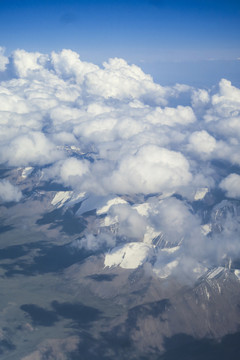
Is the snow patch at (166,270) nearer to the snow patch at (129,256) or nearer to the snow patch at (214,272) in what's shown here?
the snow patch at (129,256)

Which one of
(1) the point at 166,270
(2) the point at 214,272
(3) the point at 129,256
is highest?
(2) the point at 214,272

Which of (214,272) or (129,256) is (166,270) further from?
(129,256)

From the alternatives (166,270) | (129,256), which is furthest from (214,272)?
(129,256)

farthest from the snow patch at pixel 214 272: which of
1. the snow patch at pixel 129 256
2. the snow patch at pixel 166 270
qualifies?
the snow patch at pixel 129 256

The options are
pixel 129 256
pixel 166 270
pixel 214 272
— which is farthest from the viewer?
pixel 129 256

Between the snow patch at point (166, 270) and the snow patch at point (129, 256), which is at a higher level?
the snow patch at point (166, 270)

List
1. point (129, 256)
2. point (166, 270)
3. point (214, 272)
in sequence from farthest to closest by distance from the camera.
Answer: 1. point (129, 256)
2. point (166, 270)
3. point (214, 272)

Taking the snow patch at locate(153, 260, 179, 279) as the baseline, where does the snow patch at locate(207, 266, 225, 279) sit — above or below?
above

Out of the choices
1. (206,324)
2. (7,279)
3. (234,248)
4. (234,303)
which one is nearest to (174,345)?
(206,324)

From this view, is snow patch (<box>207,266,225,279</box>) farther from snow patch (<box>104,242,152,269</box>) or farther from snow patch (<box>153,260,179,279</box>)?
snow patch (<box>104,242,152,269</box>)

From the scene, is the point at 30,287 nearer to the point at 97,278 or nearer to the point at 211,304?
the point at 97,278

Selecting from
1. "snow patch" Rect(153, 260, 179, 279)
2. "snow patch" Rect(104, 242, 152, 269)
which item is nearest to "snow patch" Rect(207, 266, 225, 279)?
"snow patch" Rect(153, 260, 179, 279)
